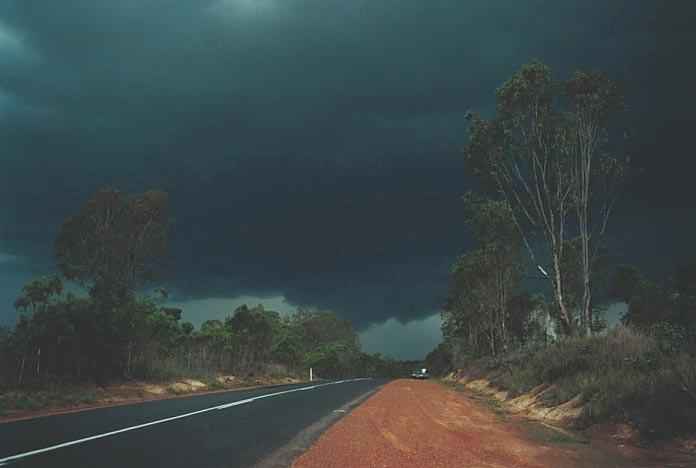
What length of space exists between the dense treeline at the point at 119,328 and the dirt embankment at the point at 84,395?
732 millimetres

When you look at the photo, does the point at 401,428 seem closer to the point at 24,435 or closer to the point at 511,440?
the point at 511,440

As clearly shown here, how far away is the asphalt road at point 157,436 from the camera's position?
23.0 ft

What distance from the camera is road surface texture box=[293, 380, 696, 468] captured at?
7.57 m

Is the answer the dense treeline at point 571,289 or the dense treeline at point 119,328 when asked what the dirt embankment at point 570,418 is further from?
the dense treeline at point 119,328

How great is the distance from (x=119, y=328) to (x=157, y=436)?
14.4 metres

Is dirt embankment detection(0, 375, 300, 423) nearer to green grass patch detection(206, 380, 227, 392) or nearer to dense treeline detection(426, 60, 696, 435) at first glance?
green grass patch detection(206, 380, 227, 392)

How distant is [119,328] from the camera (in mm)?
21844

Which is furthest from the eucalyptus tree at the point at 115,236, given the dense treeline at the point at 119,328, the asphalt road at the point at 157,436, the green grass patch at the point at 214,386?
the asphalt road at the point at 157,436

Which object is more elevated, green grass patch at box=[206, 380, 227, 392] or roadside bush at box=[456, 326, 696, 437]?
roadside bush at box=[456, 326, 696, 437]

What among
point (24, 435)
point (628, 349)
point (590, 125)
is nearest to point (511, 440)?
point (628, 349)

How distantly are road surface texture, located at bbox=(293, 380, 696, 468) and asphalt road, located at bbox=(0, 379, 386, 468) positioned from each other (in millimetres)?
980

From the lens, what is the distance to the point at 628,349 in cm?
1507

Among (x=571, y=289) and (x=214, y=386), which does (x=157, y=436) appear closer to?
(x=214, y=386)

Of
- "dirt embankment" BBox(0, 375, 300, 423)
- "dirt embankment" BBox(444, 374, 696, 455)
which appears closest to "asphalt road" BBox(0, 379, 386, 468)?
"dirt embankment" BBox(0, 375, 300, 423)
